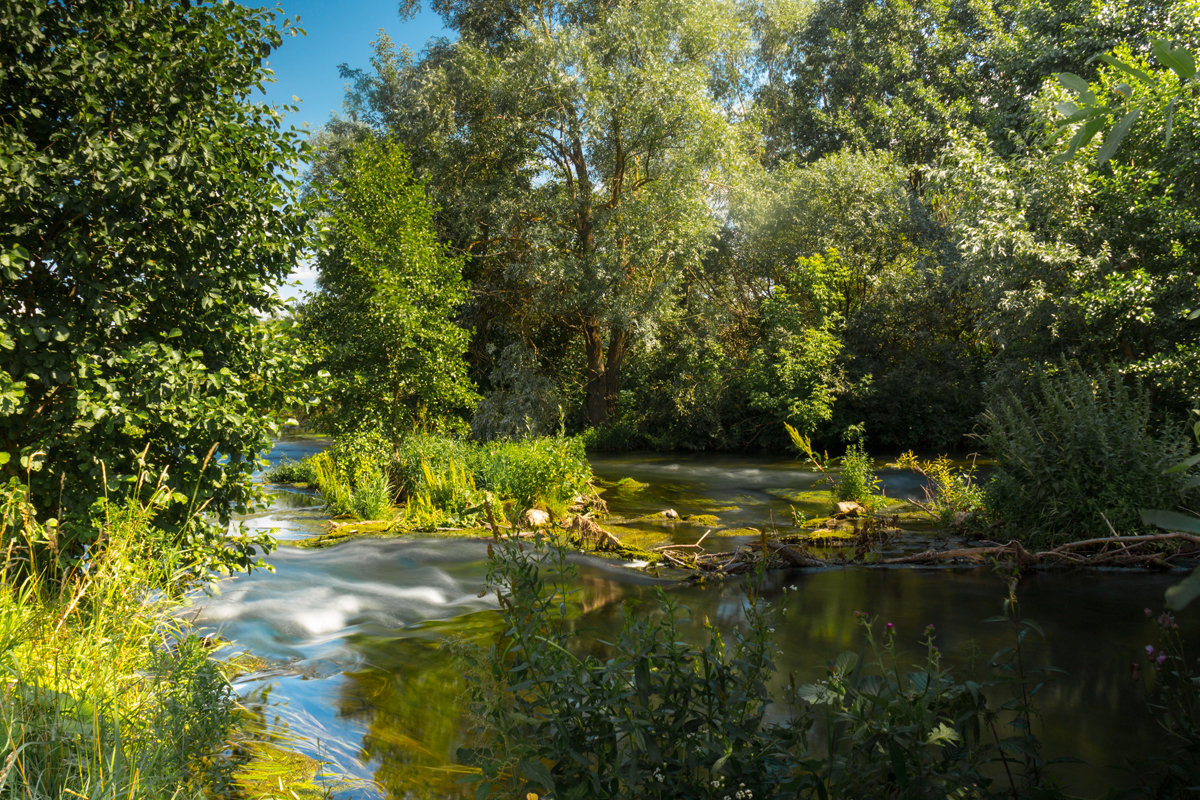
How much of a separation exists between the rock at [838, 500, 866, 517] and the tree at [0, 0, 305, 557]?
8.12 meters

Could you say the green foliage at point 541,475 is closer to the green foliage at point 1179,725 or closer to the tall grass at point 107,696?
the tall grass at point 107,696

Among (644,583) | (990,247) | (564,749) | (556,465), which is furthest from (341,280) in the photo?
(564,749)

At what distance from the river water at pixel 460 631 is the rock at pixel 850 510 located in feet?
7.52

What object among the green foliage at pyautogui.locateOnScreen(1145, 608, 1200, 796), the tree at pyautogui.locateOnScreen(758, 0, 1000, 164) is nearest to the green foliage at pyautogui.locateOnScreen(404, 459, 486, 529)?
the green foliage at pyautogui.locateOnScreen(1145, 608, 1200, 796)

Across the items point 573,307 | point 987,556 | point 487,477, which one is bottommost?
point 987,556

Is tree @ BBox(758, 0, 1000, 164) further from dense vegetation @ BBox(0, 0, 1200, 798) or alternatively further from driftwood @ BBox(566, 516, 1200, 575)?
driftwood @ BBox(566, 516, 1200, 575)

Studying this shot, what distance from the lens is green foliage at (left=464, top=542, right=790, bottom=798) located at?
8.30 feet

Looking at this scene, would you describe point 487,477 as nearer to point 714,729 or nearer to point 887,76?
point 714,729

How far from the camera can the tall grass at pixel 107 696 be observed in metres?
2.79

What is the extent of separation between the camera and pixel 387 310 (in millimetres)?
13156

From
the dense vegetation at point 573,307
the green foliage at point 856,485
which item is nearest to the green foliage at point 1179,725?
the dense vegetation at point 573,307

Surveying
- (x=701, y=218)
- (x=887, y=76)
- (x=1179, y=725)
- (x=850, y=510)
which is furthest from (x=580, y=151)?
(x=1179, y=725)

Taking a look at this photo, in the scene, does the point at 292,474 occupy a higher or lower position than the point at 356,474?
lower

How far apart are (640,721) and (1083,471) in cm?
780
